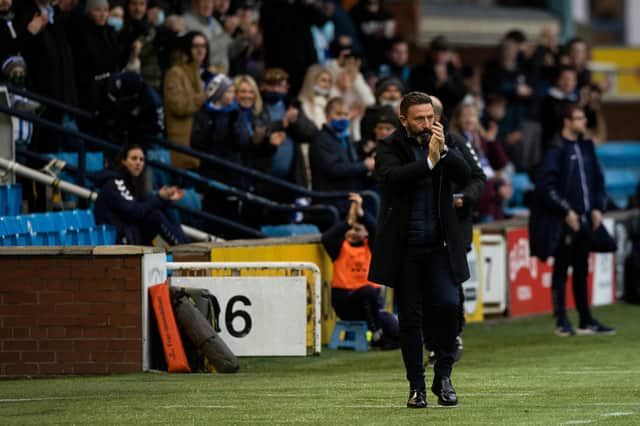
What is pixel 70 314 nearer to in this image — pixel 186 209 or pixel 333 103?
pixel 186 209

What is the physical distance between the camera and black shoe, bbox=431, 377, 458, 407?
12.0 metres

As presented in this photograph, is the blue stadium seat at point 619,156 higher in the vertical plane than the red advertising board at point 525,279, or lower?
higher

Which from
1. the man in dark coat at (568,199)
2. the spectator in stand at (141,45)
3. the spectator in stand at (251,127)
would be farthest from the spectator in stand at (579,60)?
the spectator in stand at (141,45)

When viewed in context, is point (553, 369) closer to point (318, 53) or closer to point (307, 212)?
point (307, 212)

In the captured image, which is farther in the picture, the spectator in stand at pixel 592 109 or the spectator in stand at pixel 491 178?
the spectator in stand at pixel 592 109

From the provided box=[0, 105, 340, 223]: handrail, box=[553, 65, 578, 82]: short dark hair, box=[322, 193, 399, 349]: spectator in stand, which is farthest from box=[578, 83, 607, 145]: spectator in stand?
box=[322, 193, 399, 349]: spectator in stand

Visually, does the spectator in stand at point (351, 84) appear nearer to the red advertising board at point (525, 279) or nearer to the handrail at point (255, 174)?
the red advertising board at point (525, 279)

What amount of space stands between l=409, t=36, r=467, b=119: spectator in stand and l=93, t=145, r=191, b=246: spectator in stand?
7409 millimetres

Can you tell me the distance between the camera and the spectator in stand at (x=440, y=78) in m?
24.3

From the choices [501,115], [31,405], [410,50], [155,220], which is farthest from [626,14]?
[31,405]

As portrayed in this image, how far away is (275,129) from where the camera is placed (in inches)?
782

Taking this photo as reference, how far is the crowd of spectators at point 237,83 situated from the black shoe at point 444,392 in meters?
3.69

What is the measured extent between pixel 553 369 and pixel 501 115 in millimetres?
10519

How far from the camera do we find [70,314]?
14789mm
